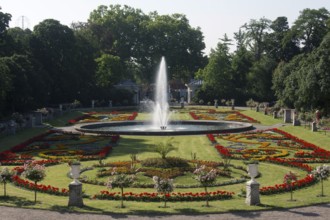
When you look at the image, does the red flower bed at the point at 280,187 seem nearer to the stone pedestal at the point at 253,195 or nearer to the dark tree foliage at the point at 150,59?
the stone pedestal at the point at 253,195

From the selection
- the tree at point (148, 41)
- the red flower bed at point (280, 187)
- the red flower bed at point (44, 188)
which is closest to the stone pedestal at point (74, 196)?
A: the red flower bed at point (44, 188)

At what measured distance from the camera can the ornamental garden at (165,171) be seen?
58.9 ft

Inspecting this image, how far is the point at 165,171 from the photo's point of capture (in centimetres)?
2425

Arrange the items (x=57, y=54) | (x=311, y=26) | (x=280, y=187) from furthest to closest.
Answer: (x=311, y=26) → (x=57, y=54) → (x=280, y=187)

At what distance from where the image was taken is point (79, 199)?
683 inches

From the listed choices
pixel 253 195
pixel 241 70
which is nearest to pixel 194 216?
pixel 253 195

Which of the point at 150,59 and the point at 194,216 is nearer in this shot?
the point at 194,216

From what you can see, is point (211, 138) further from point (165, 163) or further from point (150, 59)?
point (150, 59)

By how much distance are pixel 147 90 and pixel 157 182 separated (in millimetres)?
117207

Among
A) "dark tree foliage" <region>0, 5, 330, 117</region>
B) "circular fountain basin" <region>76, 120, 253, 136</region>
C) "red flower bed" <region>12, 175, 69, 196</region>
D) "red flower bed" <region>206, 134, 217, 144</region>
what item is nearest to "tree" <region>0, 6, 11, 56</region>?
"dark tree foliage" <region>0, 5, 330, 117</region>

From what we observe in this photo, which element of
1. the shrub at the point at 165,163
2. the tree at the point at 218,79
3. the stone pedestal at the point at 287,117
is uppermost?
the tree at the point at 218,79

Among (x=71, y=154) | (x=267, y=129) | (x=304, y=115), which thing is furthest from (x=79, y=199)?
(x=304, y=115)

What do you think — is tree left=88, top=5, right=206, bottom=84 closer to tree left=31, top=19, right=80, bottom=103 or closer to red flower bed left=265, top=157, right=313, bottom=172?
tree left=31, top=19, right=80, bottom=103

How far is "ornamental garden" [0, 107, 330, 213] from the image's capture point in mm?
17938
